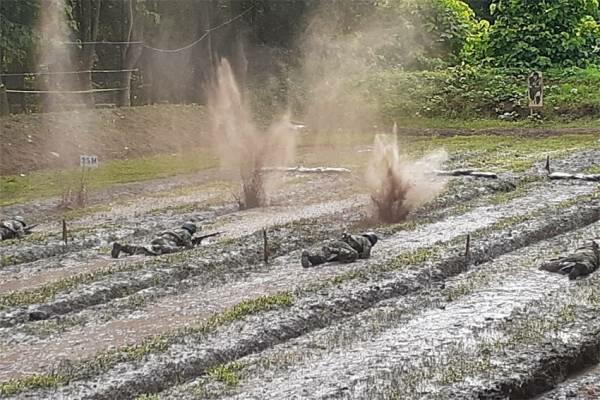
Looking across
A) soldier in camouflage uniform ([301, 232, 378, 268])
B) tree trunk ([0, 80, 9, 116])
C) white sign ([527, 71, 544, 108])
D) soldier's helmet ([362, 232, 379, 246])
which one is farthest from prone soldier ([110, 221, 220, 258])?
white sign ([527, 71, 544, 108])

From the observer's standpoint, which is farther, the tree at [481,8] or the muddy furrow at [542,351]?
the tree at [481,8]

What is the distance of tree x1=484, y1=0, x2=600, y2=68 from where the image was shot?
1491 inches

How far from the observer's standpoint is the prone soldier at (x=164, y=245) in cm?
1470

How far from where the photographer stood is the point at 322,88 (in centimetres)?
3956

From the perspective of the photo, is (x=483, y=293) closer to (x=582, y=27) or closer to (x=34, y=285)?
(x=34, y=285)

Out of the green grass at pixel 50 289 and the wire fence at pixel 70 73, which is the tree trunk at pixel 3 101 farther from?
the green grass at pixel 50 289

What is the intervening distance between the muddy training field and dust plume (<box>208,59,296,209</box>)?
30.0 inches

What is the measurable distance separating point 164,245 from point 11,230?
3693 millimetres

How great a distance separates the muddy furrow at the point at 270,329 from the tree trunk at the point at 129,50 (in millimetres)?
22092

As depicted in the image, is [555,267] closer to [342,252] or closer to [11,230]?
[342,252]

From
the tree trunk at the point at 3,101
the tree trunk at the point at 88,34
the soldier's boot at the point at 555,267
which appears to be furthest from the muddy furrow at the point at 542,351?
the tree trunk at the point at 88,34

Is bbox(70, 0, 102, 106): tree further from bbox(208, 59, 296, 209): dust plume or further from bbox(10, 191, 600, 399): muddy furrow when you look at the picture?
bbox(10, 191, 600, 399): muddy furrow

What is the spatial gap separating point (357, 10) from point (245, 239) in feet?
86.2

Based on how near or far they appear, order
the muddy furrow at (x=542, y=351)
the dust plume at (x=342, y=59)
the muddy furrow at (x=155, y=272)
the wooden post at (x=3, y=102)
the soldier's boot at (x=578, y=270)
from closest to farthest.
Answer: the muddy furrow at (x=542, y=351) < the muddy furrow at (x=155, y=272) < the soldier's boot at (x=578, y=270) < the wooden post at (x=3, y=102) < the dust plume at (x=342, y=59)
